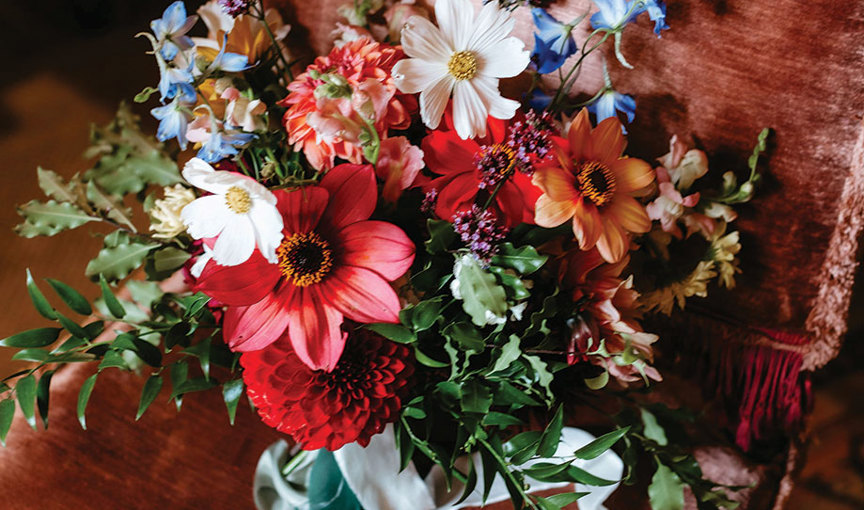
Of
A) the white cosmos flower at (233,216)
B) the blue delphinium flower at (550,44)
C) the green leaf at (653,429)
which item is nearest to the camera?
the white cosmos flower at (233,216)

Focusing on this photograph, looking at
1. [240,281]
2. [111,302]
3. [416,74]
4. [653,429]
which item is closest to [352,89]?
[416,74]

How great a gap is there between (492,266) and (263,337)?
16 cm

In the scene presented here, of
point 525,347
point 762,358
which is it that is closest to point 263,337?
point 525,347

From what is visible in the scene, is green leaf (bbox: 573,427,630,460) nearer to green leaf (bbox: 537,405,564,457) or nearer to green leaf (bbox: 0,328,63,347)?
green leaf (bbox: 537,405,564,457)

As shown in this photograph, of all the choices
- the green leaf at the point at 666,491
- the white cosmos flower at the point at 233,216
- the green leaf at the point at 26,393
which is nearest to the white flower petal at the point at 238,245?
the white cosmos flower at the point at 233,216

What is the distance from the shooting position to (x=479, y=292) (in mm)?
387

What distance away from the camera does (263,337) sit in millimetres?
405

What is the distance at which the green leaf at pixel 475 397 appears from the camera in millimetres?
429

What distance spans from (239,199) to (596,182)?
0.82ft

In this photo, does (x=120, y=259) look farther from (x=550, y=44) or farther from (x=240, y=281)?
(x=550, y=44)

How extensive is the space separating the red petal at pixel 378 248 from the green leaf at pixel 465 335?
0.05 meters

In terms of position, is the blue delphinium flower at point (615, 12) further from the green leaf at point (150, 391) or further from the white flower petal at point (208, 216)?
the green leaf at point (150, 391)

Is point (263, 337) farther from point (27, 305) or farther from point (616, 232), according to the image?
point (27, 305)

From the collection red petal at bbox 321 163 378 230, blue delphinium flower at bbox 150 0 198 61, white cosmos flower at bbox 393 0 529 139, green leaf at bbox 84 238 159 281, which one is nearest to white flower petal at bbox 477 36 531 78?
white cosmos flower at bbox 393 0 529 139
